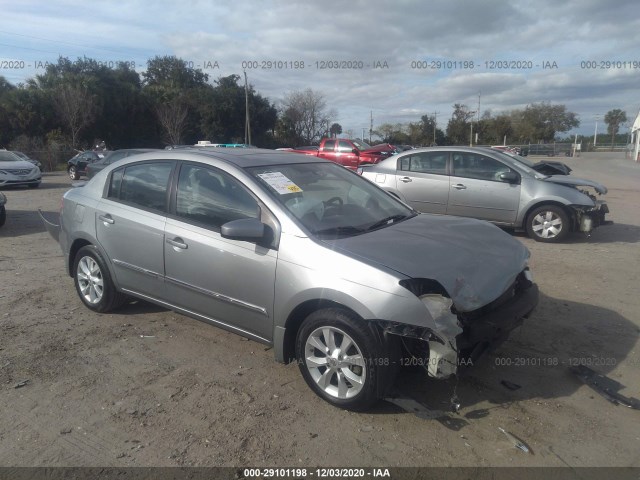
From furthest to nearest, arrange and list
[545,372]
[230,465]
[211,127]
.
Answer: [211,127], [545,372], [230,465]

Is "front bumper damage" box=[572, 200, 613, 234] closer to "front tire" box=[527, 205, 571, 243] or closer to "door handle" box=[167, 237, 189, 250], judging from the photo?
"front tire" box=[527, 205, 571, 243]

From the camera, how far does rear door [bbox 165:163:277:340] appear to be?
3.61 m

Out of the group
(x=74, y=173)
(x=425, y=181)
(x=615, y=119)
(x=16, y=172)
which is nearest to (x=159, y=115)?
(x=74, y=173)

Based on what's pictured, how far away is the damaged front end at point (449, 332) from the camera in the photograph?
2.98m

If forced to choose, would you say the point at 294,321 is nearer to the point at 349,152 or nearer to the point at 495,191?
the point at 495,191

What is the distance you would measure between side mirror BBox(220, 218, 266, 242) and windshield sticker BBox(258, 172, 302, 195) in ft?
1.38

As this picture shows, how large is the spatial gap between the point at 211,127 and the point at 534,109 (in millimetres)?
54308

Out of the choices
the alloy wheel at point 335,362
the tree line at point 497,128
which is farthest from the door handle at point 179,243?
the tree line at point 497,128

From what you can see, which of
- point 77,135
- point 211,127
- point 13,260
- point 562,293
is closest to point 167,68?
point 211,127

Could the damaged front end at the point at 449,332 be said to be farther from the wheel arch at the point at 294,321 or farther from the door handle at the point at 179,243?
the door handle at the point at 179,243

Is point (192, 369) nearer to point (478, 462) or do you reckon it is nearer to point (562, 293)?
point (478, 462)

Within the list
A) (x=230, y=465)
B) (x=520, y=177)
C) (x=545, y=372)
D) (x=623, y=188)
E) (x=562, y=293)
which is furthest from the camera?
(x=623, y=188)

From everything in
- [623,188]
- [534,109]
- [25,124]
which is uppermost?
[534,109]

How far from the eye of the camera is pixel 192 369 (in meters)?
3.92
